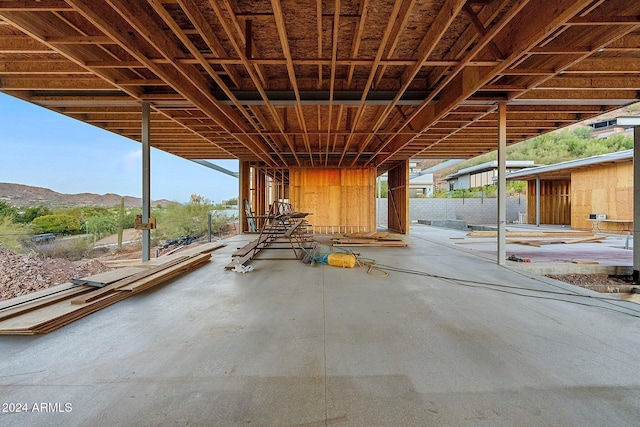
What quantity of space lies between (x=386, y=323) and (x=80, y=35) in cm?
575

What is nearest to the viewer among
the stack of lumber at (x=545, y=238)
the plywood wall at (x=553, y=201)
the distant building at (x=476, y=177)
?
the stack of lumber at (x=545, y=238)

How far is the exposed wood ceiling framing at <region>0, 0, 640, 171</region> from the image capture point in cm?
347

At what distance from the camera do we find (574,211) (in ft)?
48.0

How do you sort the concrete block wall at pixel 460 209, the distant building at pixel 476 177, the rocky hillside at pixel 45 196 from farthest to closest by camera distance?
the distant building at pixel 476 177, the concrete block wall at pixel 460 209, the rocky hillside at pixel 45 196

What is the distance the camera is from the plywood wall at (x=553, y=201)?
17.5 meters

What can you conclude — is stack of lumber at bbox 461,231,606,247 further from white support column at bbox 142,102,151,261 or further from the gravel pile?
the gravel pile

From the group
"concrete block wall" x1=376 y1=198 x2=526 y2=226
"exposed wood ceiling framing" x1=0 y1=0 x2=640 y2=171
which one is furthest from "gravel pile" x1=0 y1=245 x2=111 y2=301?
"concrete block wall" x1=376 y1=198 x2=526 y2=226

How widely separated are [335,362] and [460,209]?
21958 mm

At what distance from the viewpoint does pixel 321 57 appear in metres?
4.38

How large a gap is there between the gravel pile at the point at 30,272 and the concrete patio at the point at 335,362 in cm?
568

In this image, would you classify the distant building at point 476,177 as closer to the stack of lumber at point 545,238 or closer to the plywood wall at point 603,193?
the plywood wall at point 603,193

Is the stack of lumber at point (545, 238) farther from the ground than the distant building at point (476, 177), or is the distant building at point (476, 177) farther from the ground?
the distant building at point (476, 177)

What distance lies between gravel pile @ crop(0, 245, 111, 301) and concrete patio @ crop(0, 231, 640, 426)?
18.7ft

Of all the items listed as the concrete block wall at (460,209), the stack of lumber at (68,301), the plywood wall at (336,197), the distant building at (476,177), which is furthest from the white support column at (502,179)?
the distant building at (476,177)
